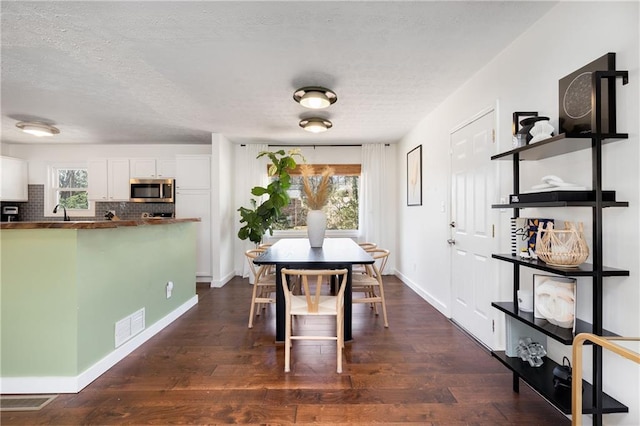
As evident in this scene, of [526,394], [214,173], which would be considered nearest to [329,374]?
[526,394]

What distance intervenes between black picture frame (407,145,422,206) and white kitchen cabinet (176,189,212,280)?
11.3 ft

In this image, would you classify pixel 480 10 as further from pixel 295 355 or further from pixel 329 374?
pixel 295 355

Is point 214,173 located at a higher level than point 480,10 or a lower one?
lower

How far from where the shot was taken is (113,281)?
8.00ft

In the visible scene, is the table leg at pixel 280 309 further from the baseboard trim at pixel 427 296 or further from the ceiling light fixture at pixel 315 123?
the ceiling light fixture at pixel 315 123

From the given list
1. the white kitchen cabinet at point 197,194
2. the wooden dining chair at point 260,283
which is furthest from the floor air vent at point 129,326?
the white kitchen cabinet at point 197,194

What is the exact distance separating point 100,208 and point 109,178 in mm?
648

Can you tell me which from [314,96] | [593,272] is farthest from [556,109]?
[314,96]

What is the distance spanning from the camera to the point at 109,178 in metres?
5.44

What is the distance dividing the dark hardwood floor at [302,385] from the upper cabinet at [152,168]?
132 inches

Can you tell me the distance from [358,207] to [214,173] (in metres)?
2.73

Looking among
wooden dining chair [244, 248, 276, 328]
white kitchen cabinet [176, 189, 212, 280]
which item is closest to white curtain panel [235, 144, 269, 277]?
white kitchen cabinet [176, 189, 212, 280]

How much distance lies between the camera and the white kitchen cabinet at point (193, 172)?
5230mm

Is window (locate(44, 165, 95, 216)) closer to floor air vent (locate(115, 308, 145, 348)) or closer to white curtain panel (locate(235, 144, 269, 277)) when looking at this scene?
white curtain panel (locate(235, 144, 269, 277))
